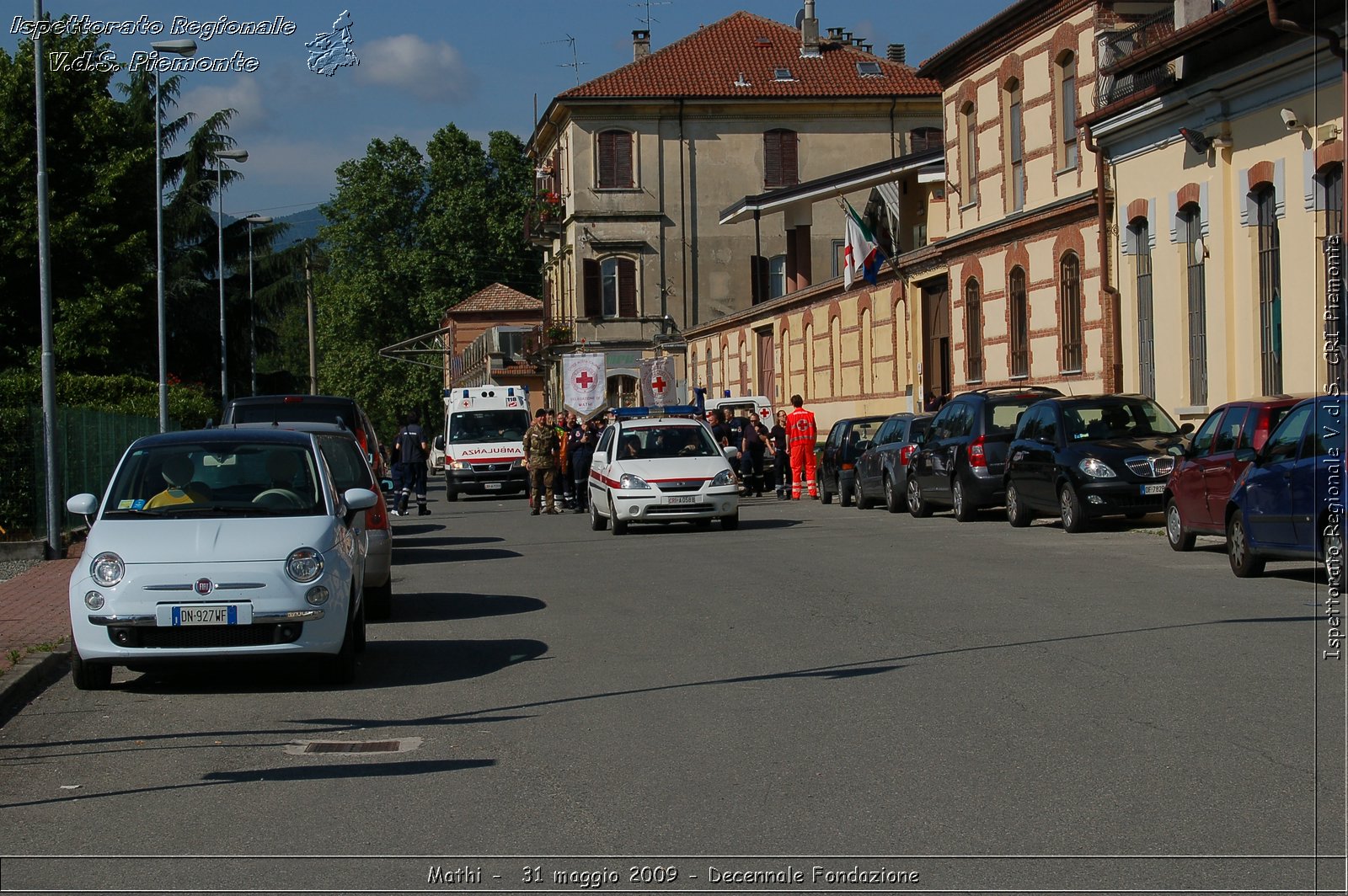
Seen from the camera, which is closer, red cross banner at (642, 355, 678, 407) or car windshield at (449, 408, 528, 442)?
car windshield at (449, 408, 528, 442)

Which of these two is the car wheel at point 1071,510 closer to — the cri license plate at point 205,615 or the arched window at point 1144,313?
the arched window at point 1144,313

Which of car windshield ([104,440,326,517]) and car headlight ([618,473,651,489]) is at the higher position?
car windshield ([104,440,326,517])

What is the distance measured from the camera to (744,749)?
316 inches

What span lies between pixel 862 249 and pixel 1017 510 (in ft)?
66.1

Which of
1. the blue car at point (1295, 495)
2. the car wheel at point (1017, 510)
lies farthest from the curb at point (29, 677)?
the car wheel at point (1017, 510)

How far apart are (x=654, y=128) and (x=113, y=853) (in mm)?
61108

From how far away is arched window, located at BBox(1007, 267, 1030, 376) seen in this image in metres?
34.5

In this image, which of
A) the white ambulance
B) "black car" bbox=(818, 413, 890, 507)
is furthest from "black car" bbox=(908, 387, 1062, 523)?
the white ambulance

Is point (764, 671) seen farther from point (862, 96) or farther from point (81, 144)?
point (862, 96)

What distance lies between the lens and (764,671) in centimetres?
1062

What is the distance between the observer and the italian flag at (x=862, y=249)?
4209 centimetres

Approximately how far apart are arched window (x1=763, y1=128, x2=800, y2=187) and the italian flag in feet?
77.7

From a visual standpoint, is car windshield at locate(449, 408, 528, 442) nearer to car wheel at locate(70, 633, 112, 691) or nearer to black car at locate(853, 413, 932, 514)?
black car at locate(853, 413, 932, 514)

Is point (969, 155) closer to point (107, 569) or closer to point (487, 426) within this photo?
point (487, 426)
